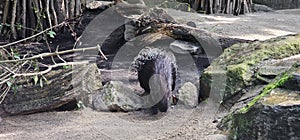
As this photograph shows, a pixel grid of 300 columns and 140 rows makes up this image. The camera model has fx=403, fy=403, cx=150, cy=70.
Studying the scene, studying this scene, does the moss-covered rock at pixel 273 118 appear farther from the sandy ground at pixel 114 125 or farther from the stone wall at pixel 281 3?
the stone wall at pixel 281 3

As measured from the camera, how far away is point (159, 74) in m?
2.64

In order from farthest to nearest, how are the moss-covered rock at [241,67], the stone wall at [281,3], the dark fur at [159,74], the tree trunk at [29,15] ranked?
the stone wall at [281,3] < the tree trunk at [29,15] < the dark fur at [159,74] < the moss-covered rock at [241,67]

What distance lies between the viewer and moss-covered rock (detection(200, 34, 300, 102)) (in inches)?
94.4

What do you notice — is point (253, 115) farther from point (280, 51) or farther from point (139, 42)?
point (139, 42)

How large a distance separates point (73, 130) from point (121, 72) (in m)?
0.96

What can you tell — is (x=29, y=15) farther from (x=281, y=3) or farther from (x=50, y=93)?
(x=281, y=3)

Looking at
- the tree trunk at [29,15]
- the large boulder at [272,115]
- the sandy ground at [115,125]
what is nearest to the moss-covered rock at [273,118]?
the large boulder at [272,115]

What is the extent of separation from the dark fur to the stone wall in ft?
15.2

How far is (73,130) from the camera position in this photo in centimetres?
228

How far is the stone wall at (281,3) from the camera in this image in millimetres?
6809

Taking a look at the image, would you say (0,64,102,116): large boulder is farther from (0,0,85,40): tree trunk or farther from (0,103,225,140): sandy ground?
(0,0,85,40): tree trunk

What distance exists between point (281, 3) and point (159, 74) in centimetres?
492

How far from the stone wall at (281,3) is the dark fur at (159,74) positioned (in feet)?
15.2

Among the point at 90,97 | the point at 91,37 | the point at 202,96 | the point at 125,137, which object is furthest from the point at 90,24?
the point at 125,137
